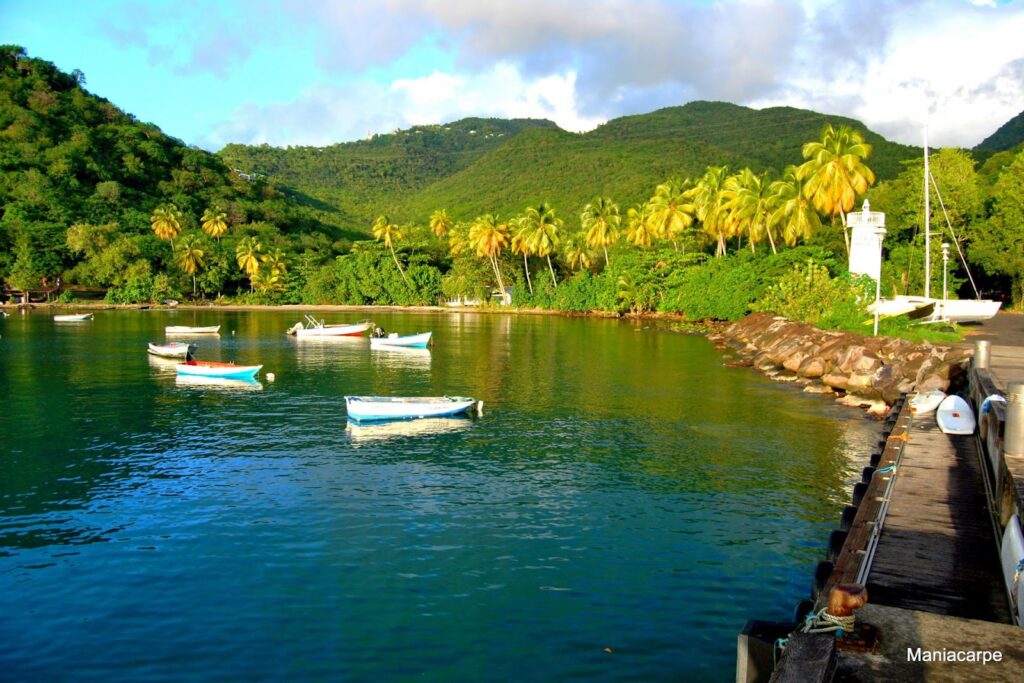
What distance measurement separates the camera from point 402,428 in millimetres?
30375

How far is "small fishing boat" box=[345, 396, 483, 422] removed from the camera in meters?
30.9

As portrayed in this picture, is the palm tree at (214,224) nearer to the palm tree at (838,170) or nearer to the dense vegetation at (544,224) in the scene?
the dense vegetation at (544,224)

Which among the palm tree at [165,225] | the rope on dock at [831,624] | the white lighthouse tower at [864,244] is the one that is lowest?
the rope on dock at [831,624]

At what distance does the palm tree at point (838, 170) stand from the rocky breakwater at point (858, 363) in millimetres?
23485

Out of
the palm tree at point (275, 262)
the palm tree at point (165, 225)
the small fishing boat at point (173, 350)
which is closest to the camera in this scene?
the small fishing boat at point (173, 350)

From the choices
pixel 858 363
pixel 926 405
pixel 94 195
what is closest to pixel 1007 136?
pixel 858 363

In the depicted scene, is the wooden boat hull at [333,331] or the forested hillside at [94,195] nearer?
the wooden boat hull at [333,331]

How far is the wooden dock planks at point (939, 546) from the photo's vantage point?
10.2 m

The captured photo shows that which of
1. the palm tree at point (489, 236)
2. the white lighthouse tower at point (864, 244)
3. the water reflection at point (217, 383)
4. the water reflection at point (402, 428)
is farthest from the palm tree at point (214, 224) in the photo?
the water reflection at point (402, 428)

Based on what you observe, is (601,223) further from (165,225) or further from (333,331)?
(165,225)

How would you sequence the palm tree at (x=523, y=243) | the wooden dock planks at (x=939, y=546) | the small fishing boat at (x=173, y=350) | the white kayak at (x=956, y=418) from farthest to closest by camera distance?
1. the palm tree at (x=523, y=243)
2. the small fishing boat at (x=173, y=350)
3. the white kayak at (x=956, y=418)
4. the wooden dock planks at (x=939, y=546)

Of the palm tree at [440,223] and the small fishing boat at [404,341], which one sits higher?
the palm tree at [440,223]

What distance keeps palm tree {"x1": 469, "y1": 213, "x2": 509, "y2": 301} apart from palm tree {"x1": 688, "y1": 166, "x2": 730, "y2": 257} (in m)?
34.0

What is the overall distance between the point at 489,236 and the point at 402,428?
9285 cm
